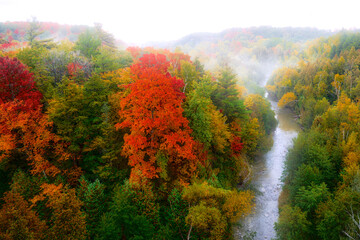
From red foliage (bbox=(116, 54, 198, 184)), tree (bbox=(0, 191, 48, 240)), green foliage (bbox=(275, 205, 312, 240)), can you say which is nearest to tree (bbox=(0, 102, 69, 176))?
tree (bbox=(0, 191, 48, 240))

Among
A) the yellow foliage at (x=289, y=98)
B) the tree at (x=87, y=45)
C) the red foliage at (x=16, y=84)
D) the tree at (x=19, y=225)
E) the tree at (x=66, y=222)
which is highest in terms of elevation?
the tree at (x=87, y=45)

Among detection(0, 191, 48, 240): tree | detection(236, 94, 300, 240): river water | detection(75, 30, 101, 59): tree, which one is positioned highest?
detection(75, 30, 101, 59): tree

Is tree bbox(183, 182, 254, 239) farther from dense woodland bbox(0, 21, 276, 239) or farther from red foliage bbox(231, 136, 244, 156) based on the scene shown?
red foliage bbox(231, 136, 244, 156)

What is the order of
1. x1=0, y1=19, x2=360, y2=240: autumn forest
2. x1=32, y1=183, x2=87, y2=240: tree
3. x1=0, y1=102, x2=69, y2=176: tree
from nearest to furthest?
x1=32, y1=183, x2=87, y2=240: tree → x1=0, y1=19, x2=360, y2=240: autumn forest → x1=0, y1=102, x2=69, y2=176: tree

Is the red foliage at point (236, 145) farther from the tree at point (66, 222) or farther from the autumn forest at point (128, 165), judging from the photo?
the tree at point (66, 222)

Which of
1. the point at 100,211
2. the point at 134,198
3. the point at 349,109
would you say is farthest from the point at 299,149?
the point at 100,211

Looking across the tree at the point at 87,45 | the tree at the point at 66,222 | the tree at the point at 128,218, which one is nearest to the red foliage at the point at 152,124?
the tree at the point at 128,218

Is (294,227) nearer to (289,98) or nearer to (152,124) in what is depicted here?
(152,124)
